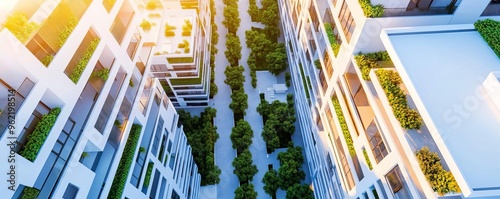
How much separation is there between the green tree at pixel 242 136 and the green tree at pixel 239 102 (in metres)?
4.18

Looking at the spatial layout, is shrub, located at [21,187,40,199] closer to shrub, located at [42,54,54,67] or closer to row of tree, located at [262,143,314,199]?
shrub, located at [42,54,54,67]

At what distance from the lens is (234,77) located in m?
49.6

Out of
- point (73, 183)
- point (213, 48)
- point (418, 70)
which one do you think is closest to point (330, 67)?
point (418, 70)

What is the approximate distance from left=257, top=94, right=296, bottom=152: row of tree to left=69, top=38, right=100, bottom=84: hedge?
96.6ft

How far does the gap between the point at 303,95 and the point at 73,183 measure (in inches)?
1187

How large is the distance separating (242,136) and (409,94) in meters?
27.5

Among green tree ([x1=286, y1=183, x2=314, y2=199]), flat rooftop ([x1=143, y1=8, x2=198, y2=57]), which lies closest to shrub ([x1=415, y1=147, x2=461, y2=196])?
green tree ([x1=286, y1=183, x2=314, y2=199])

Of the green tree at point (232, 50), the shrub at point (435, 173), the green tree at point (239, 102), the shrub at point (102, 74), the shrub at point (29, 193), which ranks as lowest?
the shrub at point (29, 193)

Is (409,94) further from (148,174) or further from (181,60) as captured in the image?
(181,60)

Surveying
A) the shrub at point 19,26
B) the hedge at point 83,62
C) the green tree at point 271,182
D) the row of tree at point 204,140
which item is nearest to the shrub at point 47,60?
the shrub at point 19,26

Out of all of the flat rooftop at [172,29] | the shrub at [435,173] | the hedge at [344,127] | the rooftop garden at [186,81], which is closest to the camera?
the shrub at [435,173]

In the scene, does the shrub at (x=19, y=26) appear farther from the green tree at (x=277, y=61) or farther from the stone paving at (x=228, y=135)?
the green tree at (x=277, y=61)

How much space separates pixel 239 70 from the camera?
49.9 metres

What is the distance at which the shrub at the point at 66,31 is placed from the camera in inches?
547
